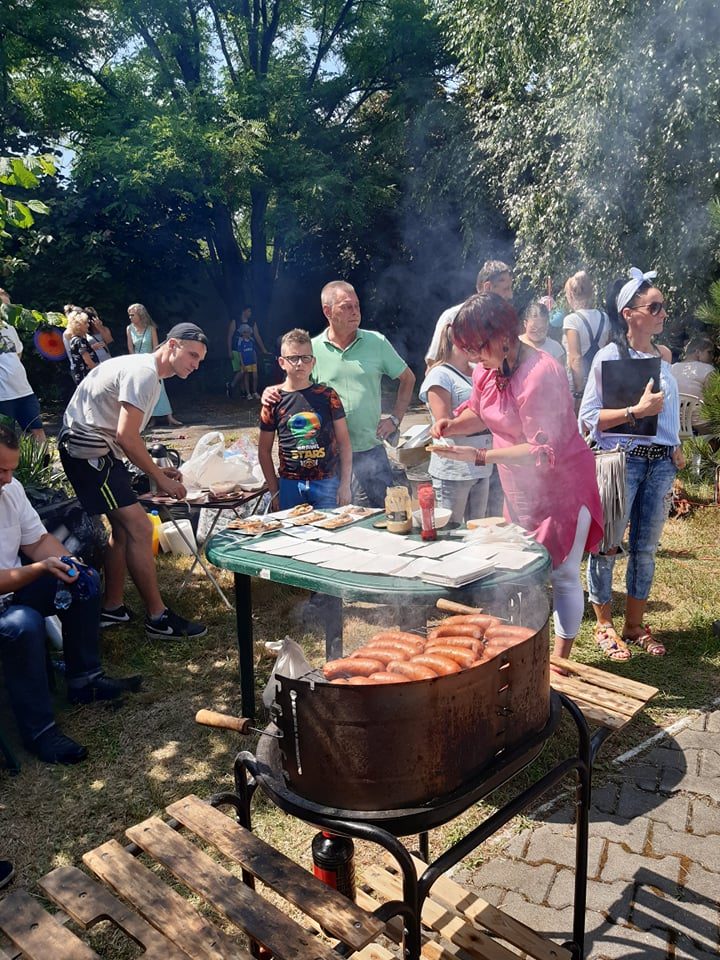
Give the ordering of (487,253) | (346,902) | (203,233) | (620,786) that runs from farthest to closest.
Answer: (203,233) < (487,253) < (620,786) < (346,902)

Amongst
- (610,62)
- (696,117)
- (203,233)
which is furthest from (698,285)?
(203,233)

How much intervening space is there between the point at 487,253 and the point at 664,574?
1080 centimetres

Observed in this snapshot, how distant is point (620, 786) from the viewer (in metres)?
3.26

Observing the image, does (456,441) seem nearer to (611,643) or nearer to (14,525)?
(611,643)

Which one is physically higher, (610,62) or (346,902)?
(610,62)

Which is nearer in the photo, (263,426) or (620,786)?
(620,786)

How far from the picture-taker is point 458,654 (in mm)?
2107

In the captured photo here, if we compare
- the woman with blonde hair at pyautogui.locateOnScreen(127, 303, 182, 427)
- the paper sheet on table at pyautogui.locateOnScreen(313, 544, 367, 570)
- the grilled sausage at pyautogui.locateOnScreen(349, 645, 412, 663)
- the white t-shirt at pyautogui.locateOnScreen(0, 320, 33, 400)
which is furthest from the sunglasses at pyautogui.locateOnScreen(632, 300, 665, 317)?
the woman with blonde hair at pyautogui.locateOnScreen(127, 303, 182, 427)

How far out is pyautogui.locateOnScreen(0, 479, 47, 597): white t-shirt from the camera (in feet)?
12.2

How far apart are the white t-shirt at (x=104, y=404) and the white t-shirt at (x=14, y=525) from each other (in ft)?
2.12

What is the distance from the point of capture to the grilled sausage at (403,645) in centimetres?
221

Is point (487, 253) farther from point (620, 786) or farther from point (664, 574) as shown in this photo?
point (620, 786)

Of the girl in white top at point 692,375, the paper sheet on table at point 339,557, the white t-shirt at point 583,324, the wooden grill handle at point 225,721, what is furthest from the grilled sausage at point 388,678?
the girl in white top at point 692,375

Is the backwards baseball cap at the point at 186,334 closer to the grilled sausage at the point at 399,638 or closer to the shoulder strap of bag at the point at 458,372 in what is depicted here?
the shoulder strap of bag at the point at 458,372
